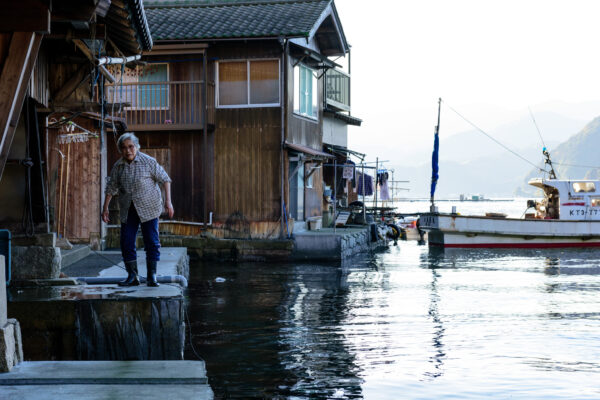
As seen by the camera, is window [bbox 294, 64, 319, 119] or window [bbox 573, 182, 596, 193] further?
window [bbox 573, 182, 596, 193]

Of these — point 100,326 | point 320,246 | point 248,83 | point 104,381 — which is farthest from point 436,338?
point 248,83

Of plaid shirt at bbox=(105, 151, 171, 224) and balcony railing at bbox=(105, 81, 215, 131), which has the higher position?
balcony railing at bbox=(105, 81, 215, 131)

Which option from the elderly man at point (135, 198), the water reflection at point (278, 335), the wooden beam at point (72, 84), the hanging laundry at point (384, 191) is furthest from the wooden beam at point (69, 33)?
the hanging laundry at point (384, 191)

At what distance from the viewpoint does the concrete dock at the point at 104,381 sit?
5363 millimetres

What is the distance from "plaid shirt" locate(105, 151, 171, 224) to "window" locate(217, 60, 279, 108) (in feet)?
47.9

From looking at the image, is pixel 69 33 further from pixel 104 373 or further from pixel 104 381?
pixel 104 381

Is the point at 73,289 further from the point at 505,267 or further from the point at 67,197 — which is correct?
the point at 505,267

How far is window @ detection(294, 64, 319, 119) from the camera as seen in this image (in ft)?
80.4

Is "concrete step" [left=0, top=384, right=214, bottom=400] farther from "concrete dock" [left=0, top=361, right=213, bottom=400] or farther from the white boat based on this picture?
the white boat

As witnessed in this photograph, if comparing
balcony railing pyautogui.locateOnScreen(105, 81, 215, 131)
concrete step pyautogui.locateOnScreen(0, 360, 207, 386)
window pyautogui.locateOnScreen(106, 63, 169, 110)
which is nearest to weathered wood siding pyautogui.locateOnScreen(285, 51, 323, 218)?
balcony railing pyautogui.locateOnScreen(105, 81, 215, 131)

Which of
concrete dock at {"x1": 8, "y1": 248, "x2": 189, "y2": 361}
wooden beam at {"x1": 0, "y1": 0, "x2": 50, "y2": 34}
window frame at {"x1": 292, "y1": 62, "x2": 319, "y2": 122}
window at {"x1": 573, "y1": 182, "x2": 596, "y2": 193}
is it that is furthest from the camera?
window at {"x1": 573, "y1": 182, "x2": 596, "y2": 193}

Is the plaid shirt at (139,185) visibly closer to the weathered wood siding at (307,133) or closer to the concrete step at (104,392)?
the concrete step at (104,392)

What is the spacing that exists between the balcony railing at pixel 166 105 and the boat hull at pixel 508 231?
478 inches

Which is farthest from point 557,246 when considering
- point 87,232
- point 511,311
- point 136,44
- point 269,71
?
point 136,44
